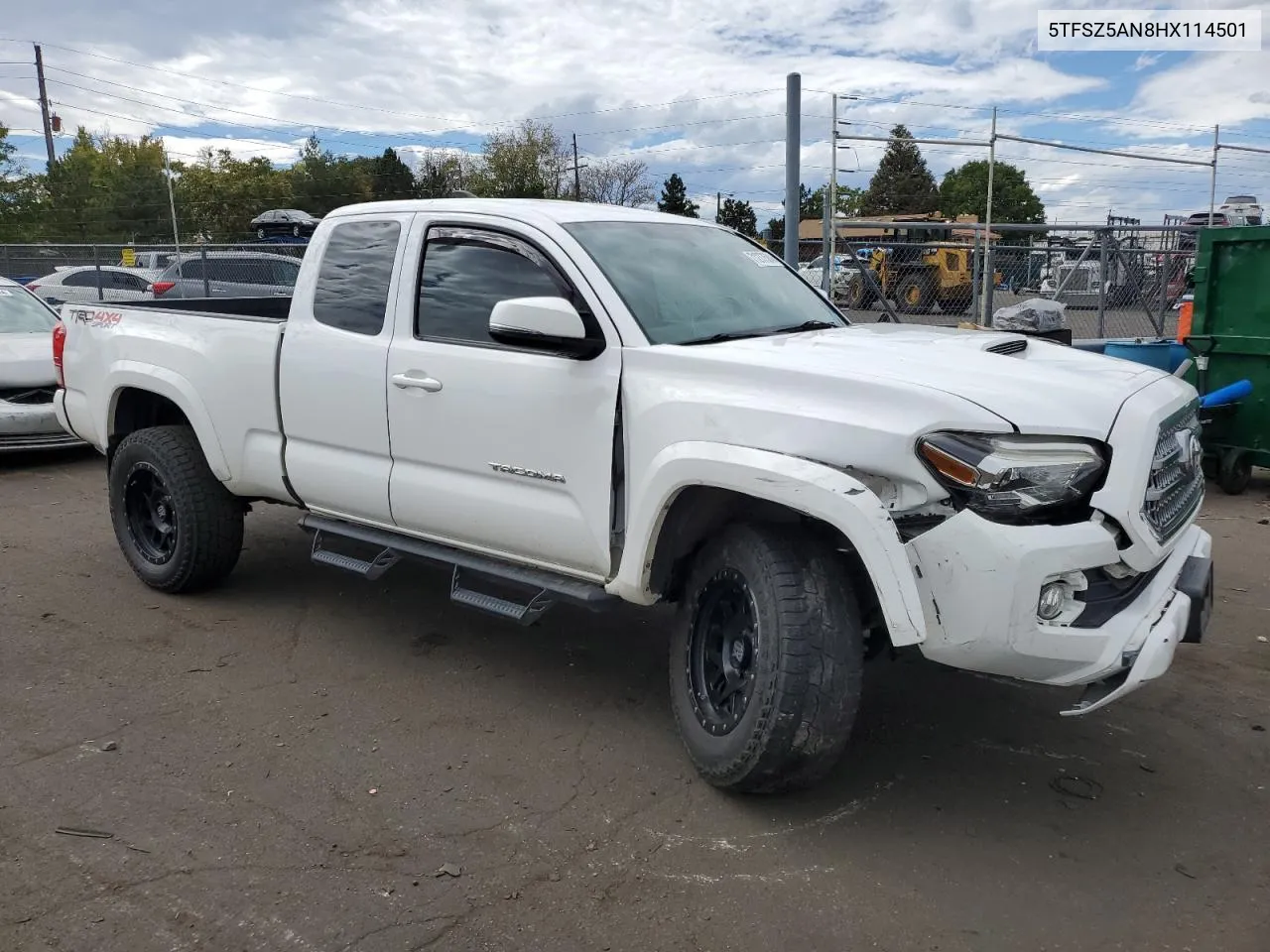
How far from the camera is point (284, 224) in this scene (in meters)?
22.2

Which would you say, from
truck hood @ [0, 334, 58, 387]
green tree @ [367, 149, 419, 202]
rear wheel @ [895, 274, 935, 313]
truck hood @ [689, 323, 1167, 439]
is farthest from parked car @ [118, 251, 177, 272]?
green tree @ [367, 149, 419, 202]

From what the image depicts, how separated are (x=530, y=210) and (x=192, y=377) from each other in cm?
211

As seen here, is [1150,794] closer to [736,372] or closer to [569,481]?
[736,372]

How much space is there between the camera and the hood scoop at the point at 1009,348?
3.67 metres

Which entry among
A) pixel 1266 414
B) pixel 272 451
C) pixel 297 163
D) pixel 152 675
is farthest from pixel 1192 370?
pixel 297 163

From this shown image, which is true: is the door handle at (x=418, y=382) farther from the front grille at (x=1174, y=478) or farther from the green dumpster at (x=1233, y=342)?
the green dumpster at (x=1233, y=342)

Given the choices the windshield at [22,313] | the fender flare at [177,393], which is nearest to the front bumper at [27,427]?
the windshield at [22,313]

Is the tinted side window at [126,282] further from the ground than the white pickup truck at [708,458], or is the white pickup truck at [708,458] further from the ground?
the tinted side window at [126,282]

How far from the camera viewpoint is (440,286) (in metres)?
4.41

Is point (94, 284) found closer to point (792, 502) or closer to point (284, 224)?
point (284, 224)

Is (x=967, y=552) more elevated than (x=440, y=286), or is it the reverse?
(x=440, y=286)

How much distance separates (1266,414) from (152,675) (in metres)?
7.65

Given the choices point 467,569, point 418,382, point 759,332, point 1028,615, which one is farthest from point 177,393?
point 1028,615

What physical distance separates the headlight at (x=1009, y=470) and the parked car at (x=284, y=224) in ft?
64.7
